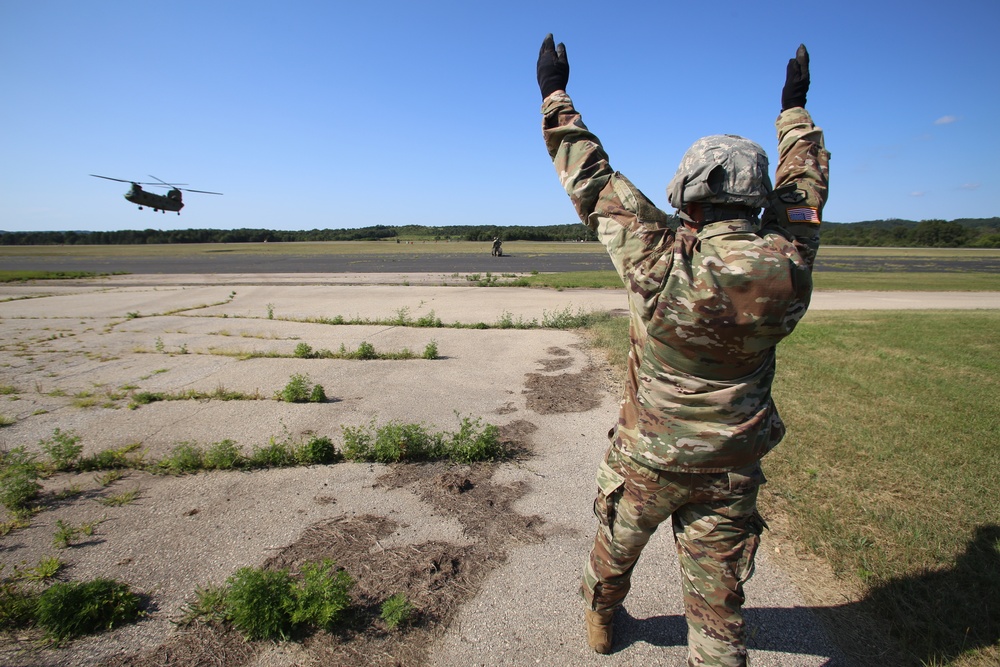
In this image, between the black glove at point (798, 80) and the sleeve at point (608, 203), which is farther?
the black glove at point (798, 80)

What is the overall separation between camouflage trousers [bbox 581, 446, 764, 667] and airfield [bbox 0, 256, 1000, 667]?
1.12 ft

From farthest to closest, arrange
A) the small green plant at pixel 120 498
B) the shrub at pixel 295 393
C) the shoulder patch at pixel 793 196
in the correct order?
the shrub at pixel 295 393 → the small green plant at pixel 120 498 → the shoulder patch at pixel 793 196

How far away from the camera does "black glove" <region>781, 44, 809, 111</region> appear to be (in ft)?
8.16

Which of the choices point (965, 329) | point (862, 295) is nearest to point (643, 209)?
point (965, 329)

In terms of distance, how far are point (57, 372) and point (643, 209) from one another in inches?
391

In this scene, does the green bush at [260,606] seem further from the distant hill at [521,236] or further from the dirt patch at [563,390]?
the distant hill at [521,236]

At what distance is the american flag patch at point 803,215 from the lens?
83.0 inches

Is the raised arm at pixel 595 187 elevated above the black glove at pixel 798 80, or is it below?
below

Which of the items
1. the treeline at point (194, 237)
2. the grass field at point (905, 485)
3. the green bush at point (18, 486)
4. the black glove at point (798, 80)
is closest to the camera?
the black glove at point (798, 80)

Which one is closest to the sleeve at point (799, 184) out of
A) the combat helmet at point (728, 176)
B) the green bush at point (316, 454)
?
the combat helmet at point (728, 176)

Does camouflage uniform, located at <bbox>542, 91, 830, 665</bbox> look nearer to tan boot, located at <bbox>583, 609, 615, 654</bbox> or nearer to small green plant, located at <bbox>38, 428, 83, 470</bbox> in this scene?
tan boot, located at <bbox>583, 609, 615, 654</bbox>

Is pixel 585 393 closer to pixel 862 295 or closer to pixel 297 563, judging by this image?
pixel 297 563

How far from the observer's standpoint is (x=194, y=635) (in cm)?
287

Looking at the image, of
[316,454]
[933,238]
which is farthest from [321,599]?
[933,238]
